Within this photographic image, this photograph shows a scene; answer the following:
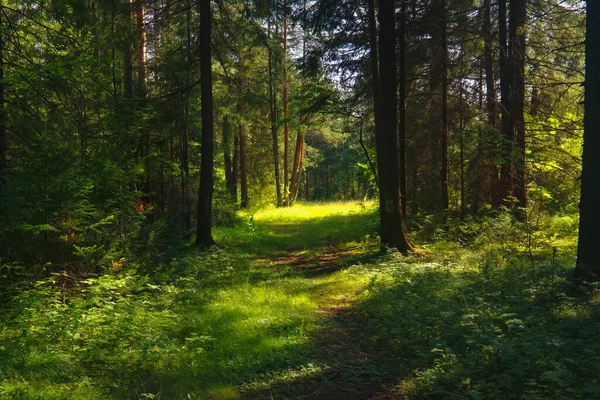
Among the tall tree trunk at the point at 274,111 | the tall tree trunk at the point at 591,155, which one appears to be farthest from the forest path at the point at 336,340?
the tall tree trunk at the point at 274,111

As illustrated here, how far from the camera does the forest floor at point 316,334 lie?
4.15 metres

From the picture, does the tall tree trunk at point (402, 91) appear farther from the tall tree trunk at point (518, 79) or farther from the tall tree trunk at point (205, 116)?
the tall tree trunk at point (205, 116)

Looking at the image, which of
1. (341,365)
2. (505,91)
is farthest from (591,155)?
(505,91)

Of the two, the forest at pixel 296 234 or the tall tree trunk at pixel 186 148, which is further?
the tall tree trunk at pixel 186 148

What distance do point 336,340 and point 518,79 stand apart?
11513mm

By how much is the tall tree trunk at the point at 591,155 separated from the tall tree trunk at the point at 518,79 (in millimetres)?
5956

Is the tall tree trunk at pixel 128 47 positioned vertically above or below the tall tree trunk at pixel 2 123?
above

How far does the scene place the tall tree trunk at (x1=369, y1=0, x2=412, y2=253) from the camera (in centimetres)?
1115

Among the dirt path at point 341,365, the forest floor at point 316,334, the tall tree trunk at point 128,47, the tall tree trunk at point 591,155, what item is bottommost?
the dirt path at point 341,365

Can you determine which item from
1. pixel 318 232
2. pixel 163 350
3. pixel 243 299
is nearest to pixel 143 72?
pixel 318 232

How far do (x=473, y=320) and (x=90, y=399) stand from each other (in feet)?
14.6

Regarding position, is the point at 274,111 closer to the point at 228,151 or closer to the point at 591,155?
the point at 228,151

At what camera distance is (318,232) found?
1862 cm

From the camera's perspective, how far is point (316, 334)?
6156mm
